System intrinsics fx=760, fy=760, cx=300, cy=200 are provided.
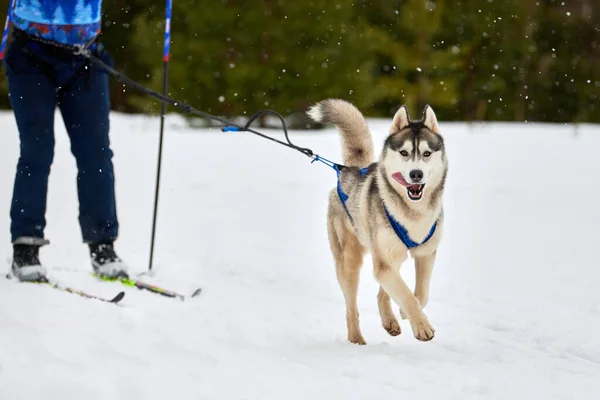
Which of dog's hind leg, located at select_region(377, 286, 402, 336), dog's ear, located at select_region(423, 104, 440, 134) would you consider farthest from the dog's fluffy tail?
dog's hind leg, located at select_region(377, 286, 402, 336)

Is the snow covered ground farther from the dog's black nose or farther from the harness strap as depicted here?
the harness strap

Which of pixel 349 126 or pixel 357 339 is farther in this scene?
pixel 349 126

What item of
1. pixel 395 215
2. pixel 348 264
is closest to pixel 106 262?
pixel 348 264

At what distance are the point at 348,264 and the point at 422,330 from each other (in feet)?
2.34

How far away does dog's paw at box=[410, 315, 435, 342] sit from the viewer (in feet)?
11.0

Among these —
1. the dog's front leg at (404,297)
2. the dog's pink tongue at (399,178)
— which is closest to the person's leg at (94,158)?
the dog's front leg at (404,297)

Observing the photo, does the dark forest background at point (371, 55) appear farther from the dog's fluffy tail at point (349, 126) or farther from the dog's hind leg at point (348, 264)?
the dog's hind leg at point (348, 264)

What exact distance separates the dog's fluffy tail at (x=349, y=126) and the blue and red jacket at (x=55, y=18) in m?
1.45

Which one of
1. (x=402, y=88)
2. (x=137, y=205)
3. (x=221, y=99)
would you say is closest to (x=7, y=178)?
(x=137, y=205)

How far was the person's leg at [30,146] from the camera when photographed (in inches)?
169

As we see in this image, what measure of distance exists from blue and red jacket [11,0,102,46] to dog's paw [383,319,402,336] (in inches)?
94.1

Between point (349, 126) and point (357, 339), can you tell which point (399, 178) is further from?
point (357, 339)

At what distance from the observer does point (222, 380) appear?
282 centimetres

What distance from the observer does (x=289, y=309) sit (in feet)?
14.2
